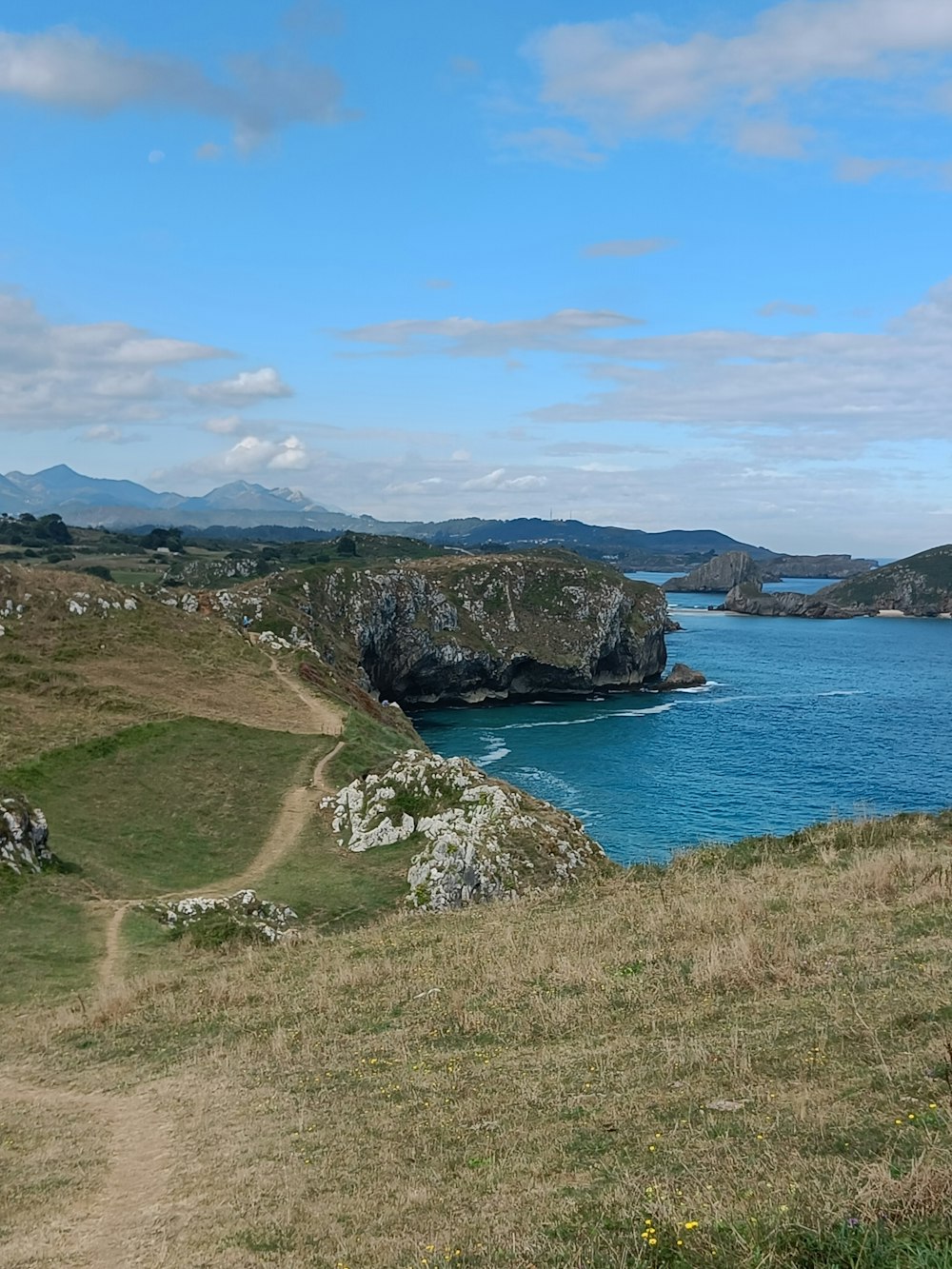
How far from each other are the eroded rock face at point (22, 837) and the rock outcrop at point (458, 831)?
480 inches

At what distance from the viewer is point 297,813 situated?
4316cm

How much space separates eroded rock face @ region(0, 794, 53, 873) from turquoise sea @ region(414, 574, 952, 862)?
33767mm

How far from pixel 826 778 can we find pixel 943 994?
69225 mm

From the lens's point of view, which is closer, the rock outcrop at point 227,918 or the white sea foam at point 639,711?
the rock outcrop at point 227,918

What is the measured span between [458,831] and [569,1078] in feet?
78.9

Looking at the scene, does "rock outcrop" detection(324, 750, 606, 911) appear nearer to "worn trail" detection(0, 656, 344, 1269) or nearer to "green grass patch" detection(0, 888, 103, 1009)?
"green grass patch" detection(0, 888, 103, 1009)

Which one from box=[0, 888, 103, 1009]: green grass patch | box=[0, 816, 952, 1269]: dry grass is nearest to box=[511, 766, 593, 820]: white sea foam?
box=[0, 888, 103, 1009]: green grass patch

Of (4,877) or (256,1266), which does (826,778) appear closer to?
(4,877)

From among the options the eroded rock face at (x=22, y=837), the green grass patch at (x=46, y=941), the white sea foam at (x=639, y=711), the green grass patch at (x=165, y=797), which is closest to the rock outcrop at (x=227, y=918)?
the green grass patch at (x=46, y=941)

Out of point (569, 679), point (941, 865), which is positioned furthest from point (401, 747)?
point (569, 679)

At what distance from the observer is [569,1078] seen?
12.3 metres

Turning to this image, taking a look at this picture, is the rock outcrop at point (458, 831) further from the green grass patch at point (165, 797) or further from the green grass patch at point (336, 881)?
the green grass patch at point (165, 797)

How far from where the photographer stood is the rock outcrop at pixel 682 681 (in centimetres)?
13350

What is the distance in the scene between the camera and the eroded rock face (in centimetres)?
3189
